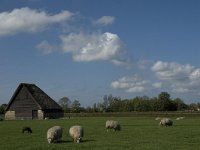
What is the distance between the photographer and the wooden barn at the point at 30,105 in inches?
3851

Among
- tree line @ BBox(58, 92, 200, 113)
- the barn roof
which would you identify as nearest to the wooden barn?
the barn roof

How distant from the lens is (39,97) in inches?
3957

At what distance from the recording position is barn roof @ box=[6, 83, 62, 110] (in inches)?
3880

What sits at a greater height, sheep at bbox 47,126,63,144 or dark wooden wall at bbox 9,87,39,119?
dark wooden wall at bbox 9,87,39,119

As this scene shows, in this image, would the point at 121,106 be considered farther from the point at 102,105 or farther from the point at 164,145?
the point at 164,145

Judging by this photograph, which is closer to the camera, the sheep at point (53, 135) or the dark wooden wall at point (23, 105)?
the sheep at point (53, 135)

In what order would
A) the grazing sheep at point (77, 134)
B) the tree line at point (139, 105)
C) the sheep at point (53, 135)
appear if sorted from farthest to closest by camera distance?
1. the tree line at point (139, 105)
2. the grazing sheep at point (77, 134)
3. the sheep at point (53, 135)

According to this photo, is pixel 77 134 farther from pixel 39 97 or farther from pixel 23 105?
pixel 23 105

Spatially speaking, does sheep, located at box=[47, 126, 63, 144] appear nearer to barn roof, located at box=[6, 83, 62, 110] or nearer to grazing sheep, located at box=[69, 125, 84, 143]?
grazing sheep, located at box=[69, 125, 84, 143]

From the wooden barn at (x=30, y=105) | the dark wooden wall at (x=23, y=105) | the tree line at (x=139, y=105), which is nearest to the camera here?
the wooden barn at (x=30, y=105)

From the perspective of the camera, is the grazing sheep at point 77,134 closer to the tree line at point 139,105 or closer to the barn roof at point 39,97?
the barn roof at point 39,97

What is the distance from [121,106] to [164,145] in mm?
164490

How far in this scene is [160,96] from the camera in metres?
181

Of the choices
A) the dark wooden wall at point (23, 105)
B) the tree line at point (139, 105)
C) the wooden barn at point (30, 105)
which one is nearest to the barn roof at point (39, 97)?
the wooden barn at point (30, 105)
